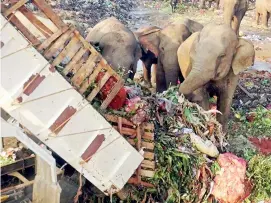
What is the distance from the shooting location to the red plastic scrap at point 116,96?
5.64 metres

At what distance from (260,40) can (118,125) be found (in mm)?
11623

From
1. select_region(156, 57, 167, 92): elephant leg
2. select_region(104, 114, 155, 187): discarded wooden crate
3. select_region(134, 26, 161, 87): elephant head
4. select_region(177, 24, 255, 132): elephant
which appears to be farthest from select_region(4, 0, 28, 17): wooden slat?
select_region(156, 57, 167, 92): elephant leg

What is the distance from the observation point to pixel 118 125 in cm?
562

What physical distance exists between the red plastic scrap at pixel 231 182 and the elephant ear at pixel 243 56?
204 centimetres

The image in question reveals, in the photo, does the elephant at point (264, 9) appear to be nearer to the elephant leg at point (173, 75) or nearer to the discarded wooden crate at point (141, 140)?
the elephant leg at point (173, 75)

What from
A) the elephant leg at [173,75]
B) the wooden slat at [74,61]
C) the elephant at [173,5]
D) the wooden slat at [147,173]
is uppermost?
the wooden slat at [74,61]

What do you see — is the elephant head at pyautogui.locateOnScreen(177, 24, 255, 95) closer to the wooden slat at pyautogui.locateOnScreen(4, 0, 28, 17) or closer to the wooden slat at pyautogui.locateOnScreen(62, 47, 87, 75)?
the wooden slat at pyautogui.locateOnScreen(62, 47, 87, 75)

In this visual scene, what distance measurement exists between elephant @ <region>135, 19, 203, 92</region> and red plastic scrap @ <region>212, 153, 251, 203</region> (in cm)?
335

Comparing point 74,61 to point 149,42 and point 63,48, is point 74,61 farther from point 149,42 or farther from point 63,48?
point 149,42

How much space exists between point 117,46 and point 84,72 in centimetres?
350

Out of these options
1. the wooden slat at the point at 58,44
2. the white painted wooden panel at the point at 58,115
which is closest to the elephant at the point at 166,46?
the white painted wooden panel at the point at 58,115

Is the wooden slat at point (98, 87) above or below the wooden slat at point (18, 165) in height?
above

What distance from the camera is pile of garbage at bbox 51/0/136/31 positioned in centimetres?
1786

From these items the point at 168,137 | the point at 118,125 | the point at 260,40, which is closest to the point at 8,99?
the point at 118,125
